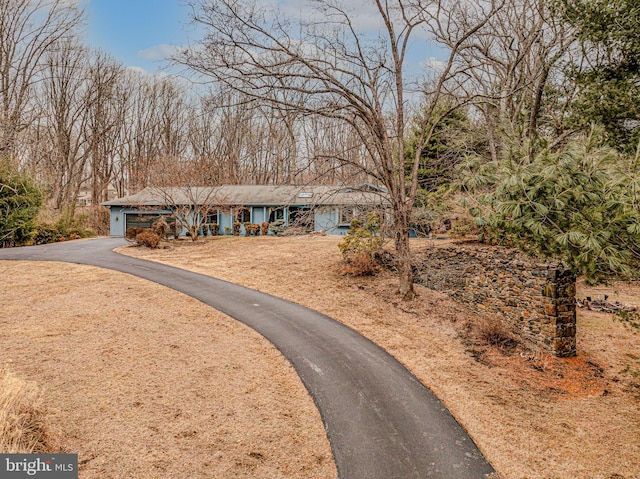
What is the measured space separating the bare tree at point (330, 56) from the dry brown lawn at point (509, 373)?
202 cm

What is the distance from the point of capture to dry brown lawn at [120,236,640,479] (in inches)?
213

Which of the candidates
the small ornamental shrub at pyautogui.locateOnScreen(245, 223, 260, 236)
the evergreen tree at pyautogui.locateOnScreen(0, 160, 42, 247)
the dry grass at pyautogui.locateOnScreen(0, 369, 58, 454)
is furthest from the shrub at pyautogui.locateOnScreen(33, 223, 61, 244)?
the dry grass at pyautogui.locateOnScreen(0, 369, 58, 454)

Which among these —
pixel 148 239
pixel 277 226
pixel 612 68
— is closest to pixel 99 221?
pixel 148 239

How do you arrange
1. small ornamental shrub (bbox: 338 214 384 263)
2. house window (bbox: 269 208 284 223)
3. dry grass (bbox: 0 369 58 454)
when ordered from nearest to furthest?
dry grass (bbox: 0 369 58 454) < small ornamental shrub (bbox: 338 214 384 263) < house window (bbox: 269 208 284 223)

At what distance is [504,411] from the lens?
6492 mm

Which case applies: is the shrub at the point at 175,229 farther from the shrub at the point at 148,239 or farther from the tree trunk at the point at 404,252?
the tree trunk at the point at 404,252

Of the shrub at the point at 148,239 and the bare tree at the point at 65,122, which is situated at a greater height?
the bare tree at the point at 65,122

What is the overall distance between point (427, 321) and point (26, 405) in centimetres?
937

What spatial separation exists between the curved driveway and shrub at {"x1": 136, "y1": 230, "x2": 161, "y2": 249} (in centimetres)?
920

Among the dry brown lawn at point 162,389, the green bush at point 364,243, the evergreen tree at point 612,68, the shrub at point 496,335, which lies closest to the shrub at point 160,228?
the dry brown lawn at point 162,389

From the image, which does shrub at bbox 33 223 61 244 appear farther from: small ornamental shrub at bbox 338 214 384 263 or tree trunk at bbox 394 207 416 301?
tree trunk at bbox 394 207 416 301

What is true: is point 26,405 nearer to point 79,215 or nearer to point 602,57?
point 602,57

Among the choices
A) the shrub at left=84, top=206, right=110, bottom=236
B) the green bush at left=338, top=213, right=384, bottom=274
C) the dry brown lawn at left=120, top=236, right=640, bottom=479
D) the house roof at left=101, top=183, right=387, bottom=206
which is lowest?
the dry brown lawn at left=120, top=236, right=640, bottom=479

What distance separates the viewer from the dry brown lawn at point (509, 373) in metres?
5.41
